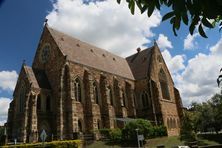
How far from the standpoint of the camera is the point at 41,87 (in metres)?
32.1

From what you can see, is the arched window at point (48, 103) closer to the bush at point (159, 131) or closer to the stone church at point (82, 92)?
the stone church at point (82, 92)

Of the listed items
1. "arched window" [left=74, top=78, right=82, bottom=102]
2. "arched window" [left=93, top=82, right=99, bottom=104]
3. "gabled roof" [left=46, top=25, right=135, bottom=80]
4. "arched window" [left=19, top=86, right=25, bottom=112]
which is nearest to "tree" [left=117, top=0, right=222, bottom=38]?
"arched window" [left=74, top=78, right=82, bottom=102]

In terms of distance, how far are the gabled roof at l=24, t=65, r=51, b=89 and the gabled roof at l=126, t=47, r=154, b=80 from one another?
56.8ft

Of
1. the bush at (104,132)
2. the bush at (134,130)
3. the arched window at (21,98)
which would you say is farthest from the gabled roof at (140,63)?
the arched window at (21,98)

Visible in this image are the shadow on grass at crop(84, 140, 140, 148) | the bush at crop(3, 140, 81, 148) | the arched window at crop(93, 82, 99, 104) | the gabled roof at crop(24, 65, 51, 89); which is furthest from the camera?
the arched window at crop(93, 82, 99, 104)

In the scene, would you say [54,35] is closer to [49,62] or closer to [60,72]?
[49,62]

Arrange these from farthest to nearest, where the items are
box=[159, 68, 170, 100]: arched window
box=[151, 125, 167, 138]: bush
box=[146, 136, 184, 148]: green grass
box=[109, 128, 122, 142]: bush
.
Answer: box=[159, 68, 170, 100]: arched window
box=[151, 125, 167, 138]: bush
box=[109, 128, 122, 142]: bush
box=[146, 136, 184, 148]: green grass

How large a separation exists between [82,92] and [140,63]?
54.8 ft

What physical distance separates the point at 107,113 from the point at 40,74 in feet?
35.4

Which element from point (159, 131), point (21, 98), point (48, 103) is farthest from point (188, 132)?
point (21, 98)

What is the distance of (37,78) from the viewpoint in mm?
33000

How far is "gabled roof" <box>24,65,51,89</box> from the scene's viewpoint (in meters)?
31.6

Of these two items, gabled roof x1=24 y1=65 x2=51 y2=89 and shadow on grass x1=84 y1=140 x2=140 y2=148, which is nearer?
shadow on grass x1=84 y1=140 x2=140 y2=148

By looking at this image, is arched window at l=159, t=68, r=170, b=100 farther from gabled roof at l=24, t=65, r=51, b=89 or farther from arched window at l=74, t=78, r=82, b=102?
gabled roof at l=24, t=65, r=51, b=89
